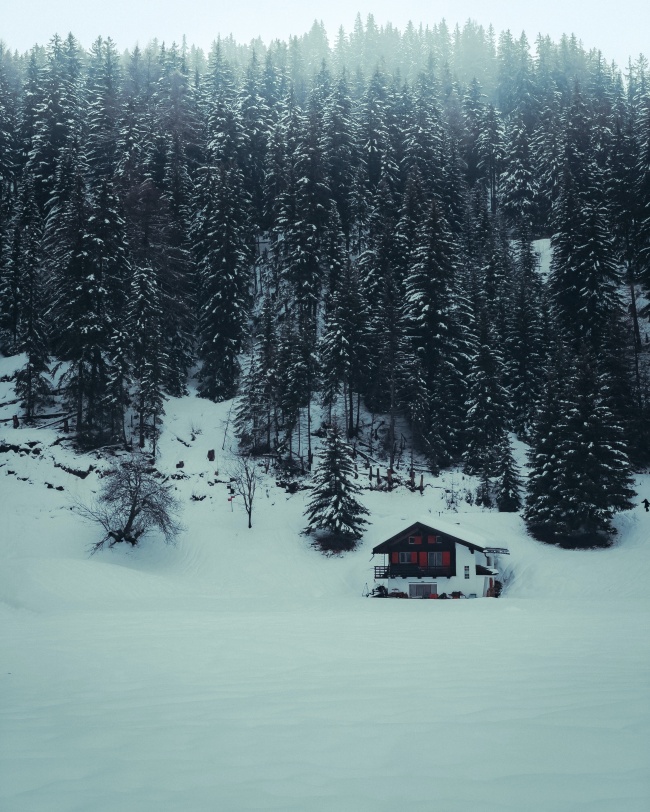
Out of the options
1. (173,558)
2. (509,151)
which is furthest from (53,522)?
(509,151)

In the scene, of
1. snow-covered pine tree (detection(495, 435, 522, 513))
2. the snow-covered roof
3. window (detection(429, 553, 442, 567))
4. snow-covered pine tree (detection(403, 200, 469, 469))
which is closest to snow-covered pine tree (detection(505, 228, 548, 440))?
snow-covered pine tree (detection(403, 200, 469, 469))

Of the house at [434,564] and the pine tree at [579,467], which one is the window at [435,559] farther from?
the pine tree at [579,467]

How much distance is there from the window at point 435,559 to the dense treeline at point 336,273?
8116 millimetres

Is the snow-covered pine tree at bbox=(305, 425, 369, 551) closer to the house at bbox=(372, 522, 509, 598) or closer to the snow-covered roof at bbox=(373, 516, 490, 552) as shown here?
the house at bbox=(372, 522, 509, 598)

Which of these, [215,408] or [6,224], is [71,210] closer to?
[6,224]

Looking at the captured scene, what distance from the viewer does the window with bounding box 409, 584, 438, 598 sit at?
3638 centimetres

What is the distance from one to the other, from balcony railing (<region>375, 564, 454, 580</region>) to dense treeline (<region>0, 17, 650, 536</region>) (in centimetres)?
827

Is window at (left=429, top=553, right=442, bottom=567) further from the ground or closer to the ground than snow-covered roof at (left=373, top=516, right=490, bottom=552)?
closer to the ground

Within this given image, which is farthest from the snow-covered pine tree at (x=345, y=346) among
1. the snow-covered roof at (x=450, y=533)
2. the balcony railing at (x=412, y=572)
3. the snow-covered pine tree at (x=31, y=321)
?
the snow-covered pine tree at (x=31, y=321)

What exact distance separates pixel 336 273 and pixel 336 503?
29.3m

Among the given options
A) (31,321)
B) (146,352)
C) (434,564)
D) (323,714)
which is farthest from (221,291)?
(323,714)

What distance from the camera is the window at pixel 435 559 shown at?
3650cm

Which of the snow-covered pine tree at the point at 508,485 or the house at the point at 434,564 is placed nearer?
the house at the point at 434,564

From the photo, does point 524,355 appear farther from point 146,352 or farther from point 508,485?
point 146,352
